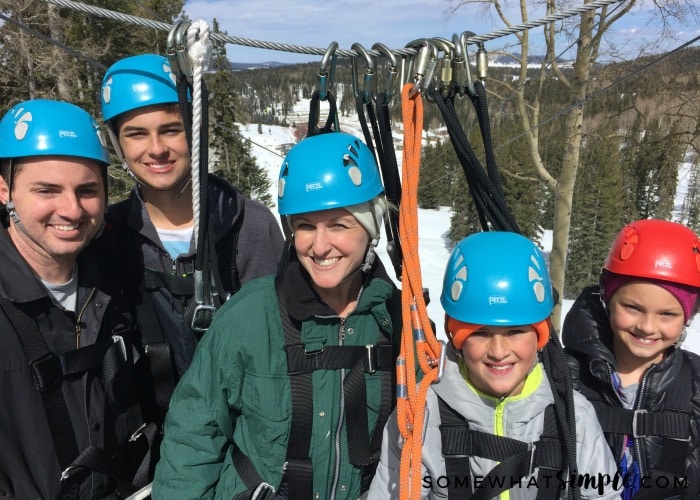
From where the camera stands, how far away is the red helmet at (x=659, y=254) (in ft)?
7.91

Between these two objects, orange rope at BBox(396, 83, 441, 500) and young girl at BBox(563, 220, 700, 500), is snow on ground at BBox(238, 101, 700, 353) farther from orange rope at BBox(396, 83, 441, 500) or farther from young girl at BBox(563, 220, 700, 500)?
young girl at BBox(563, 220, 700, 500)

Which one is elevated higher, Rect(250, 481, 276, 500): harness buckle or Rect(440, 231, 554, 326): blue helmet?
Rect(440, 231, 554, 326): blue helmet

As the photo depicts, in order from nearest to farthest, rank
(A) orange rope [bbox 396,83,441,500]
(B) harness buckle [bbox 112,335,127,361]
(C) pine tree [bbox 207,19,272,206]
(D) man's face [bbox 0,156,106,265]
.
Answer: (A) orange rope [bbox 396,83,441,500], (D) man's face [bbox 0,156,106,265], (B) harness buckle [bbox 112,335,127,361], (C) pine tree [bbox 207,19,272,206]

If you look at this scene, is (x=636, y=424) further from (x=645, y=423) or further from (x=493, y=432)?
(x=493, y=432)

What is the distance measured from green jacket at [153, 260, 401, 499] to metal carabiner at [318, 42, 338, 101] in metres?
0.82

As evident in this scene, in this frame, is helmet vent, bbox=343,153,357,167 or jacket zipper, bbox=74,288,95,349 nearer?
helmet vent, bbox=343,153,357,167

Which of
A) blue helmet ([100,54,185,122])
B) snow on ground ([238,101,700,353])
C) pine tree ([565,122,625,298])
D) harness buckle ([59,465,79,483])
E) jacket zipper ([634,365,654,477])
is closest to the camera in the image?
harness buckle ([59,465,79,483])

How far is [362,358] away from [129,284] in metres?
1.49

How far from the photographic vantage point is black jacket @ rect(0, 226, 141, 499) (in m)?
2.04

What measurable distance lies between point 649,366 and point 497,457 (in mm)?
1070

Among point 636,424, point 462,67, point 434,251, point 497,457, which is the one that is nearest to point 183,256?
point 462,67

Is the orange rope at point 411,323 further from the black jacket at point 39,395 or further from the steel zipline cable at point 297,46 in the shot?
the black jacket at point 39,395

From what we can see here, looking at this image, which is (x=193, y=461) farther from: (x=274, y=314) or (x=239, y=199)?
(x=239, y=199)

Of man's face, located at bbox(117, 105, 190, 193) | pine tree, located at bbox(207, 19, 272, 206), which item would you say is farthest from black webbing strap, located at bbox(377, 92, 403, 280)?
pine tree, located at bbox(207, 19, 272, 206)
